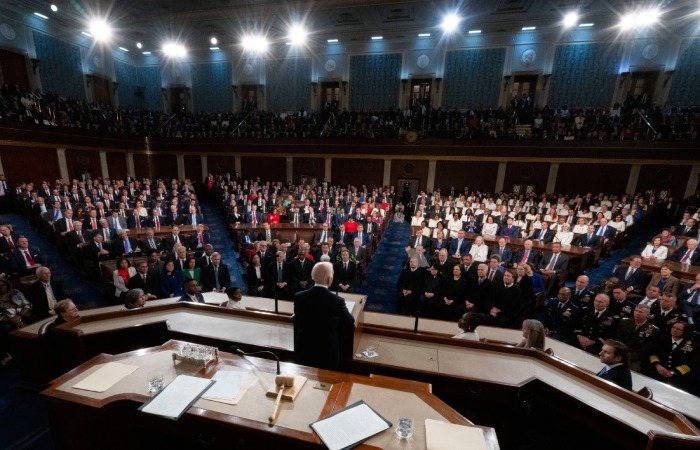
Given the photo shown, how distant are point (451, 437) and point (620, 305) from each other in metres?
4.62

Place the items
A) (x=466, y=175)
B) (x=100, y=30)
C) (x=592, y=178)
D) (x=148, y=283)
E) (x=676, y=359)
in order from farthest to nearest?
(x=100, y=30) < (x=466, y=175) < (x=592, y=178) < (x=148, y=283) < (x=676, y=359)

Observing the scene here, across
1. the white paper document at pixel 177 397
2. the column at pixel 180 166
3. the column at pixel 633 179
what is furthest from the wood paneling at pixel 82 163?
the column at pixel 633 179

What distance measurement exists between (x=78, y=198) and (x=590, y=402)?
15.1m

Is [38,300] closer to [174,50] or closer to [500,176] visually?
[500,176]

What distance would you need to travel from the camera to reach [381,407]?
193 cm

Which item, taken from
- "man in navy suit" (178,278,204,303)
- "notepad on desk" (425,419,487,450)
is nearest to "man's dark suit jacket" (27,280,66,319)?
"man in navy suit" (178,278,204,303)

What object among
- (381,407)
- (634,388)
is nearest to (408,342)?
(381,407)

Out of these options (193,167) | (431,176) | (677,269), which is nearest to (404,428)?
(677,269)

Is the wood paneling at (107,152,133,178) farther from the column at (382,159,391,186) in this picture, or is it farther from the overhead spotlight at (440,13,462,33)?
the overhead spotlight at (440,13,462,33)

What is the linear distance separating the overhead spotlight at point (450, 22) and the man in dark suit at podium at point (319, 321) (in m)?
17.3

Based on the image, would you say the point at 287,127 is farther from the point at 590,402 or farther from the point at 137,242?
the point at 590,402

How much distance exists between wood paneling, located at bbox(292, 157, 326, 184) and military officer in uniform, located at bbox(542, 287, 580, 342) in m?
14.3

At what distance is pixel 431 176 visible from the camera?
16438mm

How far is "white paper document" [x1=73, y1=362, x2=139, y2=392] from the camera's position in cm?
202
